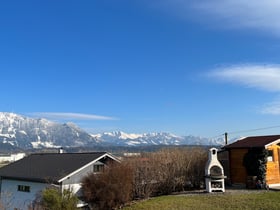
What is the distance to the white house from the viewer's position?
960 inches

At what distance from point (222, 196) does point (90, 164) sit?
35.5ft

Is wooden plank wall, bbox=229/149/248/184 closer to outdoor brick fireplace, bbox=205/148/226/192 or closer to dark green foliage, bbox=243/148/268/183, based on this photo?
dark green foliage, bbox=243/148/268/183

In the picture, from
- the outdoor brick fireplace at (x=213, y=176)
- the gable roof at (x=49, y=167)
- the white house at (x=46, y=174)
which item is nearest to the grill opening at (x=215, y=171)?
the outdoor brick fireplace at (x=213, y=176)

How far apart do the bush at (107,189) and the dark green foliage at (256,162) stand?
27.5 feet

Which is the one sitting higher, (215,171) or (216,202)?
(215,171)

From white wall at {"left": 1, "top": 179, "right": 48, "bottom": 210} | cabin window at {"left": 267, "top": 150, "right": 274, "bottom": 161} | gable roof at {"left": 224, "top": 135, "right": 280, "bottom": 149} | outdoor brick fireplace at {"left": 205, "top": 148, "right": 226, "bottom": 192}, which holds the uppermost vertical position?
gable roof at {"left": 224, "top": 135, "right": 280, "bottom": 149}

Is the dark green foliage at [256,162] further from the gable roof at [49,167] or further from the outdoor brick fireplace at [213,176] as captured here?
the gable roof at [49,167]

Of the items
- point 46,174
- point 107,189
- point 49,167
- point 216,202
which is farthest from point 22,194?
point 216,202

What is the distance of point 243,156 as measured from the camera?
23.8m

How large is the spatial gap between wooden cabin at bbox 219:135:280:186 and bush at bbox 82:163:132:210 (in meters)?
8.28

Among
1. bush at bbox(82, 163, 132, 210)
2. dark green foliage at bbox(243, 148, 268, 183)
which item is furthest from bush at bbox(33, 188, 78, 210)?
A: dark green foliage at bbox(243, 148, 268, 183)

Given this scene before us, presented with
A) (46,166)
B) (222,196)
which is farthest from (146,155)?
(46,166)

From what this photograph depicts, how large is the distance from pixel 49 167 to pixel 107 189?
9463 mm

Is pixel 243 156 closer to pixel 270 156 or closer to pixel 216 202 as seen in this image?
pixel 270 156
